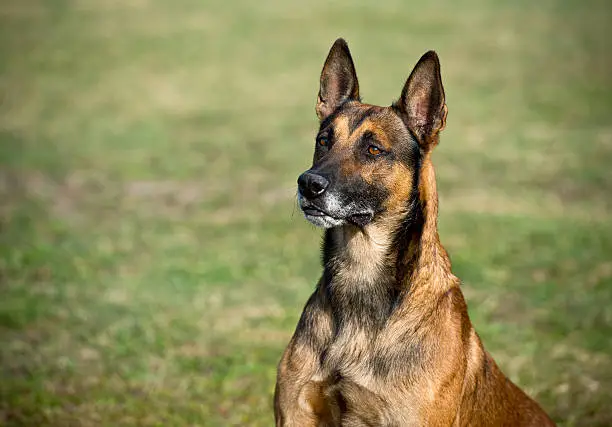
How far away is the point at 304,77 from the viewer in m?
27.8

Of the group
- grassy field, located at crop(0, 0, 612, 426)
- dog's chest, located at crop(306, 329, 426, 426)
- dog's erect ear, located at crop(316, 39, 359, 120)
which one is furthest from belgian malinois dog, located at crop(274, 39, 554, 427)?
grassy field, located at crop(0, 0, 612, 426)

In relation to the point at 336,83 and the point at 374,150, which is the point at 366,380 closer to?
the point at 374,150

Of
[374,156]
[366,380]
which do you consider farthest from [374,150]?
[366,380]

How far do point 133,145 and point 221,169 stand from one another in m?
2.77

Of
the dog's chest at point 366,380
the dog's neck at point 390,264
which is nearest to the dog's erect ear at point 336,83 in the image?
the dog's neck at point 390,264

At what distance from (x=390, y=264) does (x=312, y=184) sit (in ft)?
2.13

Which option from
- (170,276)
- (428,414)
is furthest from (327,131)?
(170,276)

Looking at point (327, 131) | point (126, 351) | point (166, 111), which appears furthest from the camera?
point (166, 111)

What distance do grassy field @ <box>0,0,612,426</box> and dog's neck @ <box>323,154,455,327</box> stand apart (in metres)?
2.38

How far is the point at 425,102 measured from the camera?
218 inches

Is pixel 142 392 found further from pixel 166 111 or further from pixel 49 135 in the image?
pixel 166 111

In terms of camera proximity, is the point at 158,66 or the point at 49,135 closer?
the point at 49,135

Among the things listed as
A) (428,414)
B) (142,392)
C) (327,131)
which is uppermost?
(327,131)

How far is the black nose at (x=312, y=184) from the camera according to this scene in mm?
5223
